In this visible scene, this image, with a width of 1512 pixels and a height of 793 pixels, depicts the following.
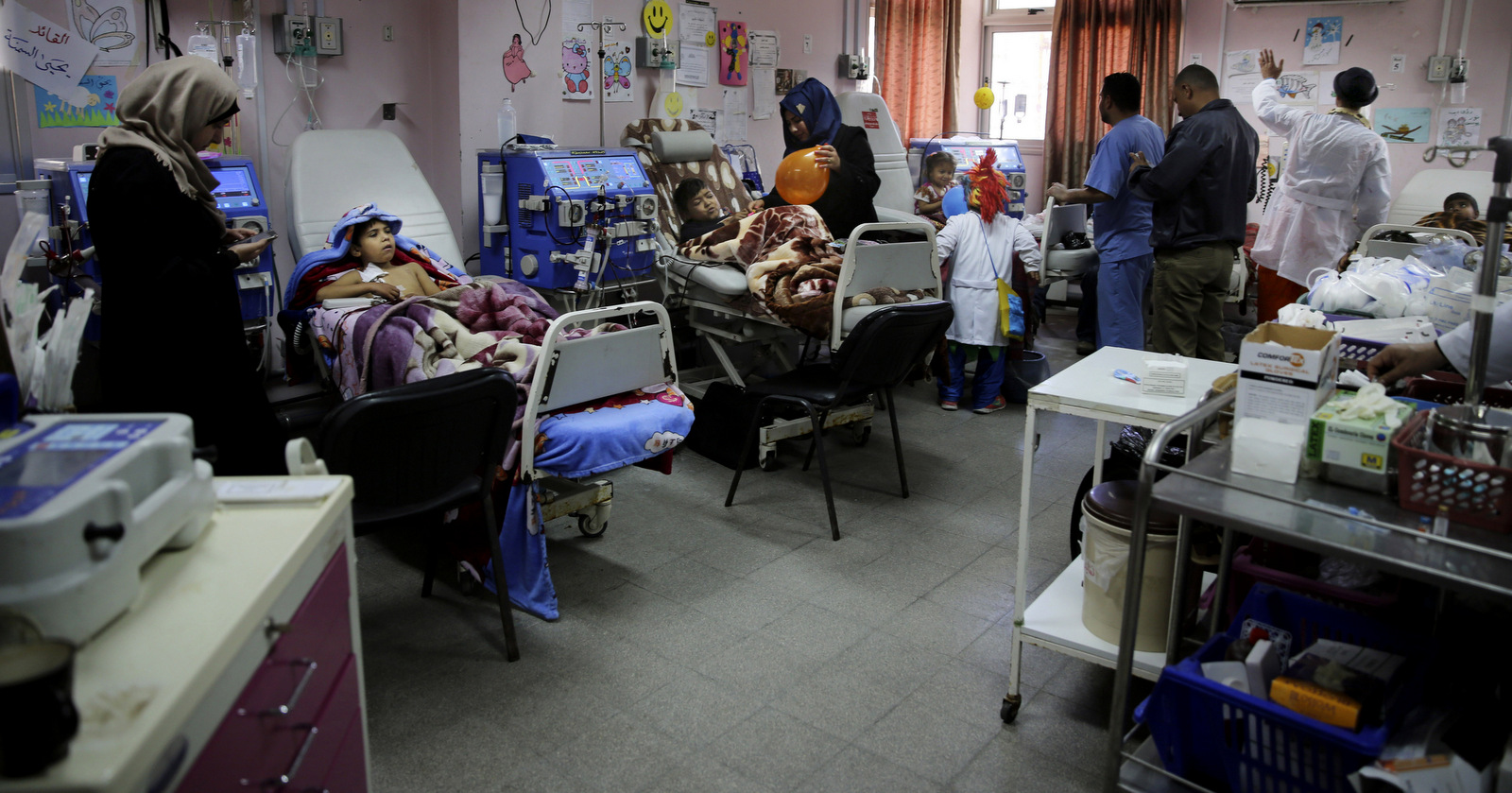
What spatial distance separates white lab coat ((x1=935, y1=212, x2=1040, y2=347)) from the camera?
4.77 m

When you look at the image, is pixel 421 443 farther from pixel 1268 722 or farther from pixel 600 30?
pixel 600 30

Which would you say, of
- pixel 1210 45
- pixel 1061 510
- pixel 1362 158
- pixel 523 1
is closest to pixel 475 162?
pixel 523 1

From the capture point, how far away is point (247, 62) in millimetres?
4055

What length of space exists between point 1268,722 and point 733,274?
114 inches

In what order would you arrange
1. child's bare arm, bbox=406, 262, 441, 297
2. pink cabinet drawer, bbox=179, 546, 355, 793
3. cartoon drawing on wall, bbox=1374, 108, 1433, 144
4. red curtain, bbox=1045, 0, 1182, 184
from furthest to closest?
red curtain, bbox=1045, 0, 1182, 184
cartoon drawing on wall, bbox=1374, 108, 1433, 144
child's bare arm, bbox=406, 262, 441, 297
pink cabinet drawer, bbox=179, 546, 355, 793

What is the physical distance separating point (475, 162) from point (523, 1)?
80 cm

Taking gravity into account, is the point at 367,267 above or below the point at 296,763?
above

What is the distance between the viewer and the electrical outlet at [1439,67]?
21.3 ft

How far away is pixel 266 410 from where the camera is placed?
2.96 meters

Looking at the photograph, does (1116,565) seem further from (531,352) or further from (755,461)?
(755,461)

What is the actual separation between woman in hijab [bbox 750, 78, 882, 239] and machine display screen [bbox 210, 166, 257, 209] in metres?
2.17

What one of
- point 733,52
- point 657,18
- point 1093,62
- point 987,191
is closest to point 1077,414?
point 987,191

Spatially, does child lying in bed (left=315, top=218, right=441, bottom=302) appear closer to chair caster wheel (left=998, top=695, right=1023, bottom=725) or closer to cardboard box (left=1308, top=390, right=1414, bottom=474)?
chair caster wheel (left=998, top=695, right=1023, bottom=725)

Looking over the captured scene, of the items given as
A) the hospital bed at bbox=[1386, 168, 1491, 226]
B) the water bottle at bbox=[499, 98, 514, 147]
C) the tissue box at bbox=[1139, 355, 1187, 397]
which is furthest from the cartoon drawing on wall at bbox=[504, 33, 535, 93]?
the hospital bed at bbox=[1386, 168, 1491, 226]
